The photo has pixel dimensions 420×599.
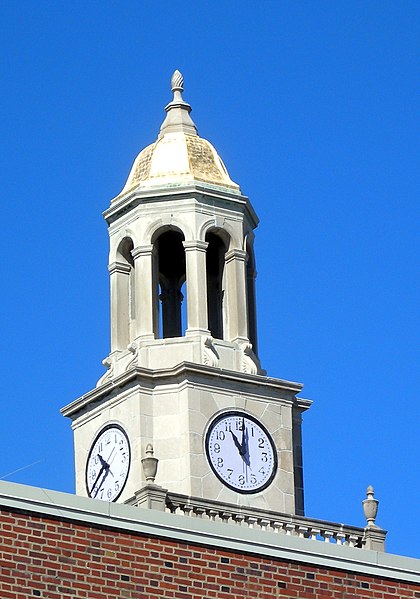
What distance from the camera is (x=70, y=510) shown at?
43500 millimetres

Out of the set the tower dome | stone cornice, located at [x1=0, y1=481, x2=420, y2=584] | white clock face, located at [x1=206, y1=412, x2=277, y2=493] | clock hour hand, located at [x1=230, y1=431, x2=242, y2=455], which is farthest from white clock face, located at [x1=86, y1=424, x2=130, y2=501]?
stone cornice, located at [x1=0, y1=481, x2=420, y2=584]

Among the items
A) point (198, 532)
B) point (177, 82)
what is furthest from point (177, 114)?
point (198, 532)

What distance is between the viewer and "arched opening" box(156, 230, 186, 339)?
66.4 meters

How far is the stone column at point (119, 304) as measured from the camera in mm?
64750

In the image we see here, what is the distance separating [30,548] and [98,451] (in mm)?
19631

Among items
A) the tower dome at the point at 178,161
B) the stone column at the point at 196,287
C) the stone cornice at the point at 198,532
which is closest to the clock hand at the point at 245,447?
the stone column at the point at 196,287

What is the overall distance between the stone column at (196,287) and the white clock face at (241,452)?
265 cm

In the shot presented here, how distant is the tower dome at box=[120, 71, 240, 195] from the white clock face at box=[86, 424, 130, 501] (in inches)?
247

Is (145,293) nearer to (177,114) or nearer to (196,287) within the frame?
(196,287)

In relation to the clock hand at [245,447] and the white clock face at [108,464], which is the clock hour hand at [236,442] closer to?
the clock hand at [245,447]

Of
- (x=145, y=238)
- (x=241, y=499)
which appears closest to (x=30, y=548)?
(x=241, y=499)

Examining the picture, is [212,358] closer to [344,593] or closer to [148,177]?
[148,177]

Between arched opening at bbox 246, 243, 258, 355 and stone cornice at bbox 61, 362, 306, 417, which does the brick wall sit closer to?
stone cornice at bbox 61, 362, 306, 417

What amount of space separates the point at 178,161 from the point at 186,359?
5595 millimetres
